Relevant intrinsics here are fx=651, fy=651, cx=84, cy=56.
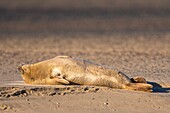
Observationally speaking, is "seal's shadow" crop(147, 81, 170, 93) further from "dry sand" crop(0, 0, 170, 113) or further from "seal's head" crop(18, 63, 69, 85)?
"seal's head" crop(18, 63, 69, 85)

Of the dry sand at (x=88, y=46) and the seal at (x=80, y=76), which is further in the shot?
the seal at (x=80, y=76)

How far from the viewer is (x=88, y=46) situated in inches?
621

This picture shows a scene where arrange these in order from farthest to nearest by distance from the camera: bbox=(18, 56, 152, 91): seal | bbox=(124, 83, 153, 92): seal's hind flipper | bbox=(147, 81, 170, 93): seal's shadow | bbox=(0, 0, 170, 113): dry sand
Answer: bbox=(147, 81, 170, 93): seal's shadow
bbox=(18, 56, 152, 91): seal
bbox=(124, 83, 153, 92): seal's hind flipper
bbox=(0, 0, 170, 113): dry sand

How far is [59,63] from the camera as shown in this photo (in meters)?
8.78

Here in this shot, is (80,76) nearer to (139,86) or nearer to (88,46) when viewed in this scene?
(139,86)

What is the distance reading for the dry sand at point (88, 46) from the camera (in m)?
7.87

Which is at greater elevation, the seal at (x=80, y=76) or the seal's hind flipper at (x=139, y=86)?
the seal at (x=80, y=76)

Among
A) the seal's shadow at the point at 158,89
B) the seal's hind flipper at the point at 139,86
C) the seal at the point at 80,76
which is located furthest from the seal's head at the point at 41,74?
the seal's shadow at the point at 158,89

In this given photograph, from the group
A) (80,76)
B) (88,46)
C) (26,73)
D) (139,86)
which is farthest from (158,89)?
(88,46)

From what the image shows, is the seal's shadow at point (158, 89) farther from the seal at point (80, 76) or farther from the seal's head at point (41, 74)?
the seal's head at point (41, 74)

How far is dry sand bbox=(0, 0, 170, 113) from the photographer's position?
787 cm

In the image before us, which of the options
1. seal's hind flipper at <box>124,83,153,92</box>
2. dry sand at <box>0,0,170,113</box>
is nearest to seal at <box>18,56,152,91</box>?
seal's hind flipper at <box>124,83,153,92</box>

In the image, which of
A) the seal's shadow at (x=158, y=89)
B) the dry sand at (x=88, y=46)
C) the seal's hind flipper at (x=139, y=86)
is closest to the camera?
the dry sand at (x=88, y=46)

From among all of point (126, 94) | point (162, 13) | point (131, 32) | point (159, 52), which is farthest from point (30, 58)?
point (162, 13)
